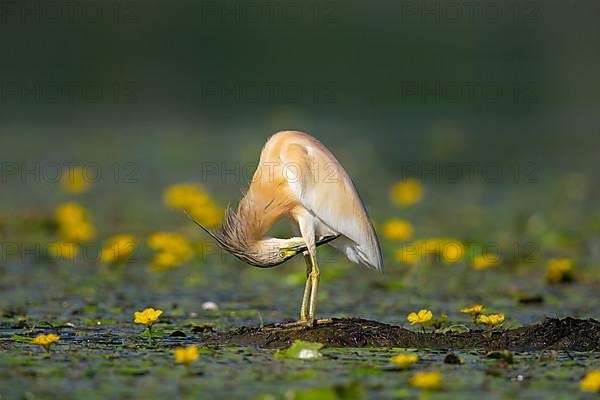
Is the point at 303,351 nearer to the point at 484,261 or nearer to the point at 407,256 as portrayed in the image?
the point at 484,261

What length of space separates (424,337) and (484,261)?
98.1 inches

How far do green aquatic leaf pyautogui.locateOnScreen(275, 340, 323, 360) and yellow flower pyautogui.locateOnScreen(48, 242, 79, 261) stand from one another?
172 inches

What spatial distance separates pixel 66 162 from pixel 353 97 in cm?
810

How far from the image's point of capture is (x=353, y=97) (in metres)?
22.7

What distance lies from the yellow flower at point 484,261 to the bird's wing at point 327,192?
7.18ft

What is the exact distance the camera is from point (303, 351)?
6.23 metres

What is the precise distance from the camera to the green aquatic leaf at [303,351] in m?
6.22

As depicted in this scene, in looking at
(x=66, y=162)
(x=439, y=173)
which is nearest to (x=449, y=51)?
(x=439, y=173)

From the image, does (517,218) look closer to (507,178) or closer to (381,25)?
(507,178)

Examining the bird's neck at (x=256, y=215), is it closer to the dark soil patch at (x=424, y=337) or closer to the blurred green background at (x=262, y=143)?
the dark soil patch at (x=424, y=337)

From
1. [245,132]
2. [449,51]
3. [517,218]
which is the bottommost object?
[517,218]

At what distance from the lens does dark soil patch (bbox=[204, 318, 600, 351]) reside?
6715mm

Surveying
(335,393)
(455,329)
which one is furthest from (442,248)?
(335,393)

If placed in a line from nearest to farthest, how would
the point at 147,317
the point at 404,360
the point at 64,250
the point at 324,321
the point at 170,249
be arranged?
the point at 404,360
the point at 147,317
the point at 324,321
the point at 170,249
the point at 64,250
